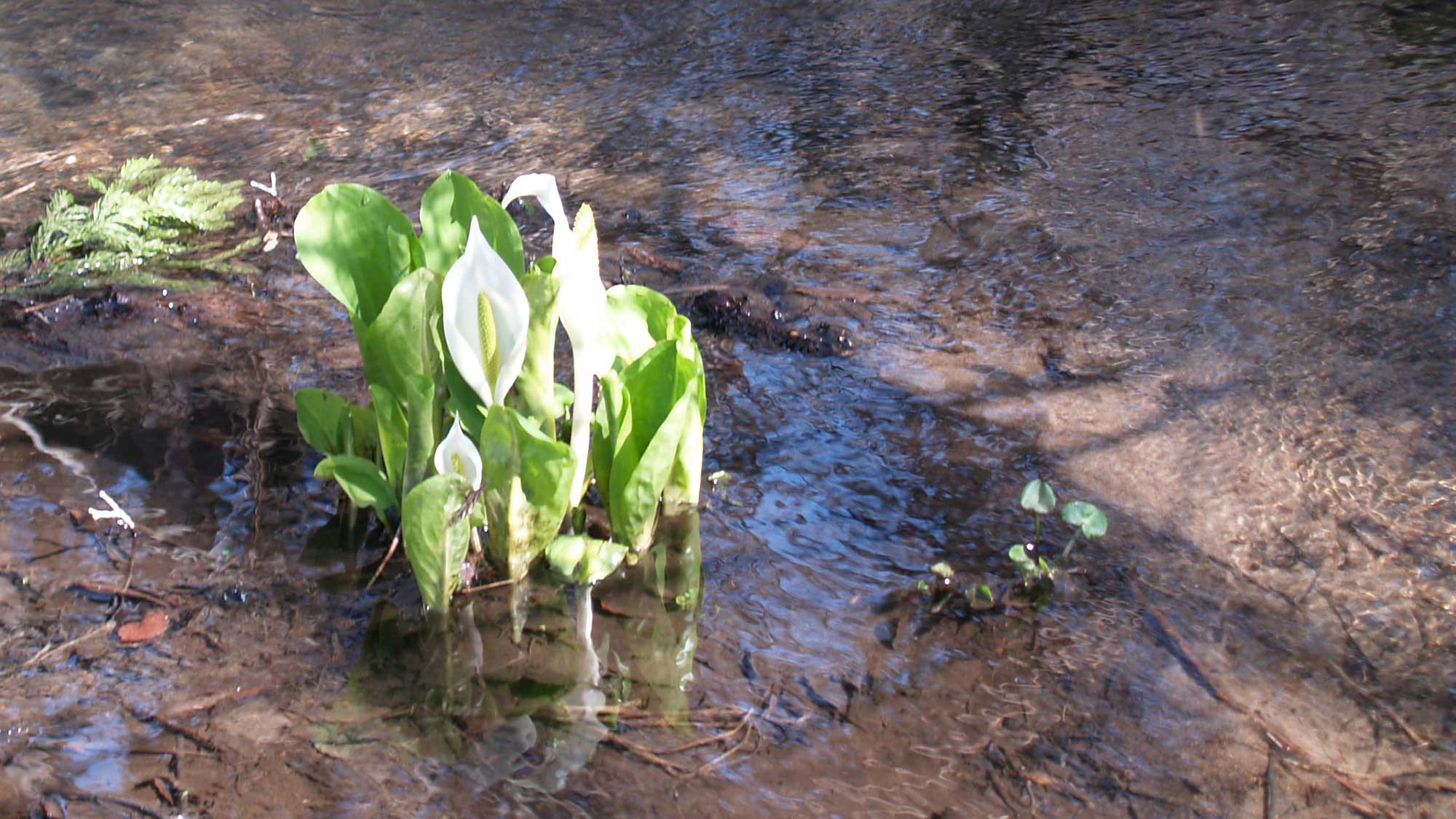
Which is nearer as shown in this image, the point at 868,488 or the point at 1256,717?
the point at 1256,717

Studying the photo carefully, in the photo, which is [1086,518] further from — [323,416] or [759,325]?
[323,416]

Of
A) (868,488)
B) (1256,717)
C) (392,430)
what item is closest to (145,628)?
(392,430)

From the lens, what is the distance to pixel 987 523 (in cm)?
231

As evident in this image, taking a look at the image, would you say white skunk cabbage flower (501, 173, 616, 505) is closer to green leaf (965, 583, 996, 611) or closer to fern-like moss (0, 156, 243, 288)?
green leaf (965, 583, 996, 611)

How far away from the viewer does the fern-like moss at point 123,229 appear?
135 inches

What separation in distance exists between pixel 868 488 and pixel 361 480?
1.01m

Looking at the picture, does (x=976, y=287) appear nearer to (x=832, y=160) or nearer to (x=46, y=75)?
(x=832, y=160)

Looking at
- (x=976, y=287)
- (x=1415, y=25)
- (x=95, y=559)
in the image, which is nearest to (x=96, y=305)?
(x=95, y=559)

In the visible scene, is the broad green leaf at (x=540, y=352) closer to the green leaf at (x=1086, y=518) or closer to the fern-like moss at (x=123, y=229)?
the green leaf at (x=1086, y=518)

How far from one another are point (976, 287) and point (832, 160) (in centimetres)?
119

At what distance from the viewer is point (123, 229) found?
11.5ft

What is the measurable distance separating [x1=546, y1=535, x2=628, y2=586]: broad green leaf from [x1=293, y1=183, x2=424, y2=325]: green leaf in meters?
0.54

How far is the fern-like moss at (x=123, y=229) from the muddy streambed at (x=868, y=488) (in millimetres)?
224

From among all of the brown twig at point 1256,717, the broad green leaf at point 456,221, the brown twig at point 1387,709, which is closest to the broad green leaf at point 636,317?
the broad green leaf at point 456,221
